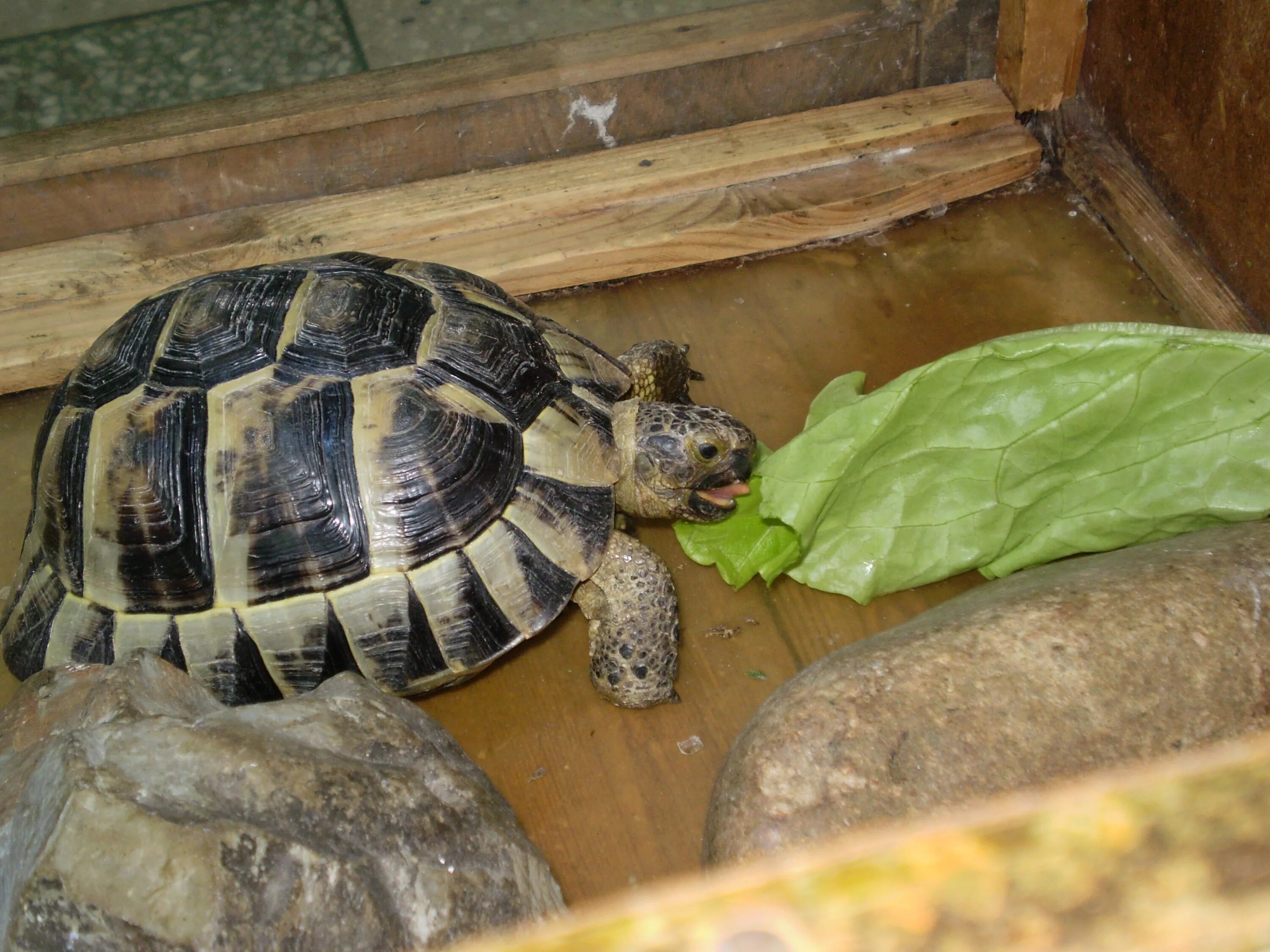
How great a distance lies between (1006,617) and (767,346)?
1.35 meters

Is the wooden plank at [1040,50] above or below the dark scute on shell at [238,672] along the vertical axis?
above

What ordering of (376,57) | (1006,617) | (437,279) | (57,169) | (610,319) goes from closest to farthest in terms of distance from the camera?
(1006,617) < (437,279) < (57,169) < (610,319) < (376,57)

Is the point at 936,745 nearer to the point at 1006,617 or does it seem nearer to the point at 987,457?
the point at 1006,617

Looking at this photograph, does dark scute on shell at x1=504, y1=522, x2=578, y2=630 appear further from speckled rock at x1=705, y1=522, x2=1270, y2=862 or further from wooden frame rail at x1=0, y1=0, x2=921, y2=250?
wooden frame rail at x1=0, y1=0, x2=921, y2=250

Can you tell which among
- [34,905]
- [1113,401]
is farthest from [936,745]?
[34,905]

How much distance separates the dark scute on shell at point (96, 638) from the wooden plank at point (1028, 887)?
2022 mm

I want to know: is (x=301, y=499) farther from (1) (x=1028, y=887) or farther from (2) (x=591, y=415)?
(1) (x=1028, y=887)

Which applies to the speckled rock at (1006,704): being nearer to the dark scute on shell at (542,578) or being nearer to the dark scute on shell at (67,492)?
the dark scute on shell at (542,578)

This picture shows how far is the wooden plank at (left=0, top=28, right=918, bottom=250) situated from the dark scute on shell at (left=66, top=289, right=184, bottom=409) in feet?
2.96

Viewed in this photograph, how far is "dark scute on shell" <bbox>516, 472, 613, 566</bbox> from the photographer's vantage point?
95.5 inches

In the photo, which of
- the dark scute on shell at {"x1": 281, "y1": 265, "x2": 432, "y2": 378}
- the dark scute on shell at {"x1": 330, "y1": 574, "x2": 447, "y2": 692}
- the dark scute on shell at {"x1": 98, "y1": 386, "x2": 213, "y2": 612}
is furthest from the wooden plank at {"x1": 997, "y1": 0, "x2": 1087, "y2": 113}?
the dark scute on shell at {"x1": 98, "y1": 386, "x2": 213, "y2": 612}

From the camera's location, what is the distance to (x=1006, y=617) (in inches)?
80.5

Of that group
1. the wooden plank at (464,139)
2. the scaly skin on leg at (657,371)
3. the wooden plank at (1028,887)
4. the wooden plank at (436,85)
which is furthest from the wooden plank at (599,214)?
the wooden plank at (1028,887)

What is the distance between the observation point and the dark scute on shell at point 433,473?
230 centimetres
